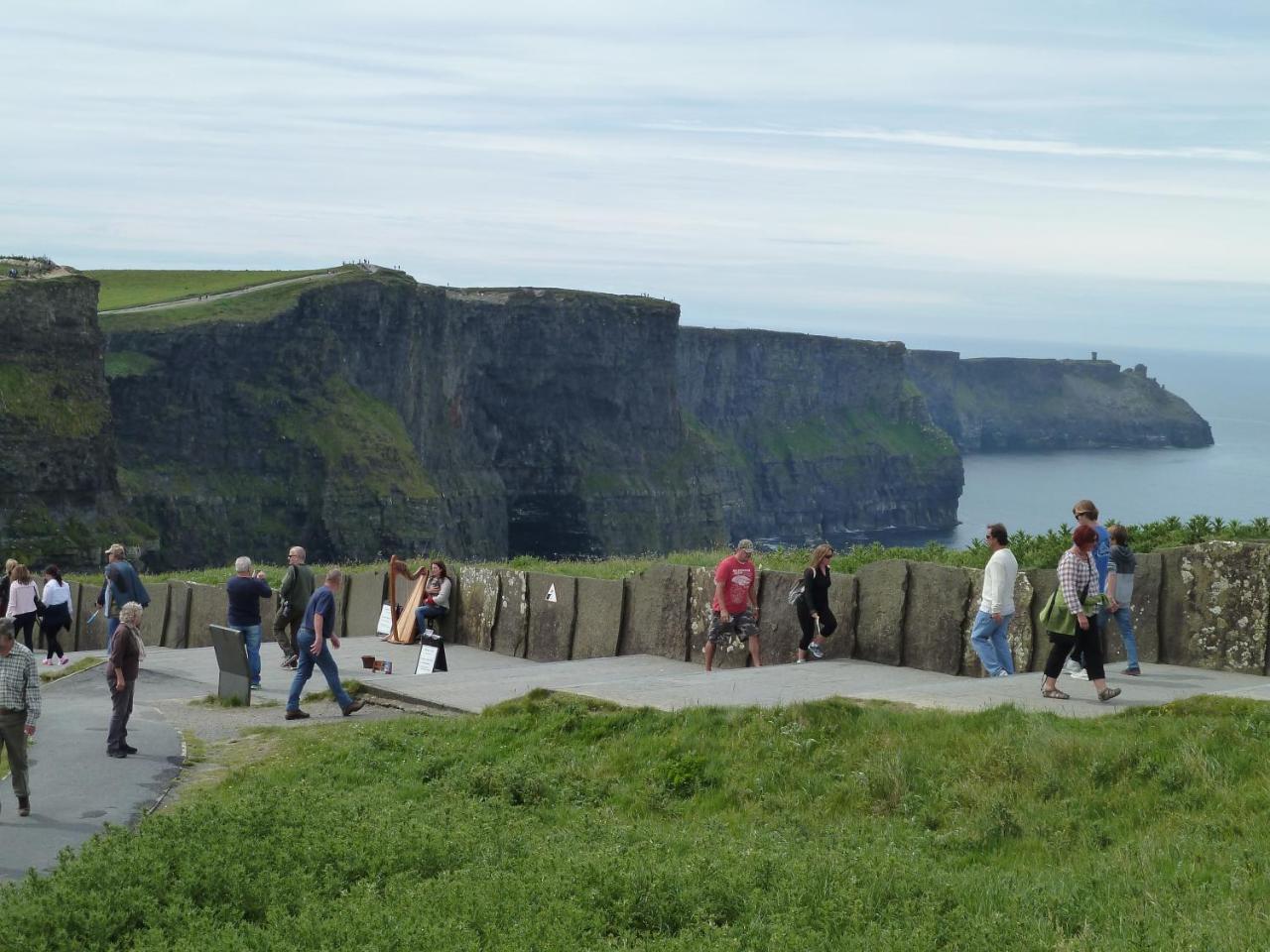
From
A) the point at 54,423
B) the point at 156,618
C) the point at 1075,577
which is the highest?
the point at 1075,577

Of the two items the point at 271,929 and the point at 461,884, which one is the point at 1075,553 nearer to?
the point at 461,884

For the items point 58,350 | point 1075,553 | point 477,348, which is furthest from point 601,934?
point 477,348

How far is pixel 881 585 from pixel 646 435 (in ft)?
466

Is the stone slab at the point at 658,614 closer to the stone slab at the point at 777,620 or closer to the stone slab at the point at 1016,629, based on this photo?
the stone slab at the point at 777,620

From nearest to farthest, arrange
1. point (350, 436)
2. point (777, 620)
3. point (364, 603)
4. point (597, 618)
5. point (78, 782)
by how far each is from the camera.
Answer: point (78, 782)
point (777, 620)
point (597, 618)
point (364, 603)
point (350, 436)

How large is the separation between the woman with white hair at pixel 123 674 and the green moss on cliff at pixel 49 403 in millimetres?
79840

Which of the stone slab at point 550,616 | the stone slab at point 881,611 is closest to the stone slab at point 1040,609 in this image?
the stone slab at point 881,611

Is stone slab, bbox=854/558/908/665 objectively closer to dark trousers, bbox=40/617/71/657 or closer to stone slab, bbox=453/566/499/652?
stone slab, bbox=453/566/499/652

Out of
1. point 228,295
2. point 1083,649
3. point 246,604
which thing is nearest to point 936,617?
point 1083,649

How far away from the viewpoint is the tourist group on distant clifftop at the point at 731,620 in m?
13.2

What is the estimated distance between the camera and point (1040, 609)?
1778cm

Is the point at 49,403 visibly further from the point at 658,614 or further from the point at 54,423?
the point at 658,614

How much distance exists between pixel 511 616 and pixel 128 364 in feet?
315

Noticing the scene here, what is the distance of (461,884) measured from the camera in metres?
9.45
